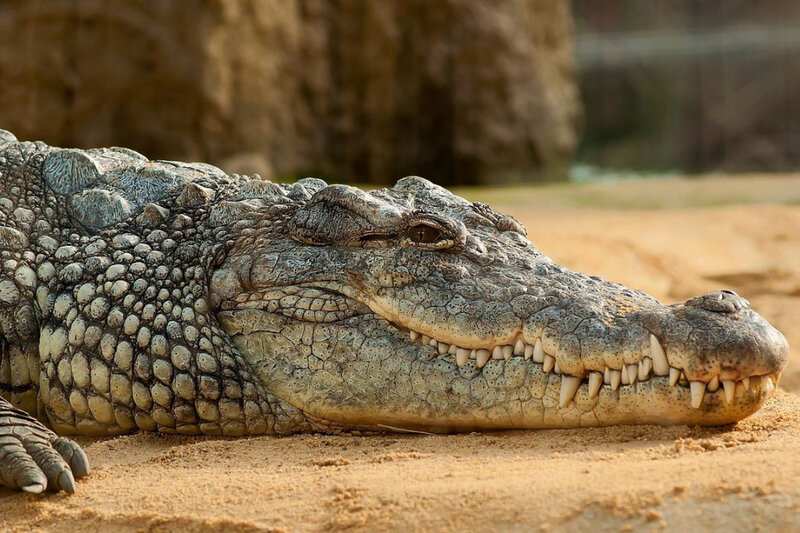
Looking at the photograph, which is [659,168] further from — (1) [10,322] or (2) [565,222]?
(1) [10,322]

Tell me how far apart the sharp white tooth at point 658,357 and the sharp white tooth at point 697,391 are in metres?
0.08

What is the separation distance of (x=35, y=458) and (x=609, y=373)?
1688mm

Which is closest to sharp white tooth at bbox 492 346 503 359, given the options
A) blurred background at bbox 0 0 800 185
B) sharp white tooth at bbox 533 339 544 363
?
sharp white tooth at bbox 533 339 544 363

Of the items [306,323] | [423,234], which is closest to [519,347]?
[423,234]

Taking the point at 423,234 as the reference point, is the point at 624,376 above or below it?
below

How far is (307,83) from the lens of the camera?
38.2 ft

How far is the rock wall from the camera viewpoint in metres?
10.4

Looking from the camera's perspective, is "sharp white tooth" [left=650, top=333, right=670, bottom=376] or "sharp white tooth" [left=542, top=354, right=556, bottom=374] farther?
"sharp white tooth" [left=542, top=354, right=556, bottom=374]

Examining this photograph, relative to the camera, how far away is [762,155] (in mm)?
18828

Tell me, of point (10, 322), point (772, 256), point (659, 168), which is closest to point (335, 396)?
point (10, 322)

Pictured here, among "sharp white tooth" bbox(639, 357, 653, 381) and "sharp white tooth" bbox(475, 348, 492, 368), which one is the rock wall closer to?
"sharp white tooth" bbox(475, 348, 492, 368)

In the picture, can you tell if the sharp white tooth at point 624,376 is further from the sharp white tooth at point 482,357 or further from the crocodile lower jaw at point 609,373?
the sharp white tooth at point 482,357

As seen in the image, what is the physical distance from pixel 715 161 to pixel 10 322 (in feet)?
56.5

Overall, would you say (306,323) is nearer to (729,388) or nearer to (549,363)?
(549,363)
